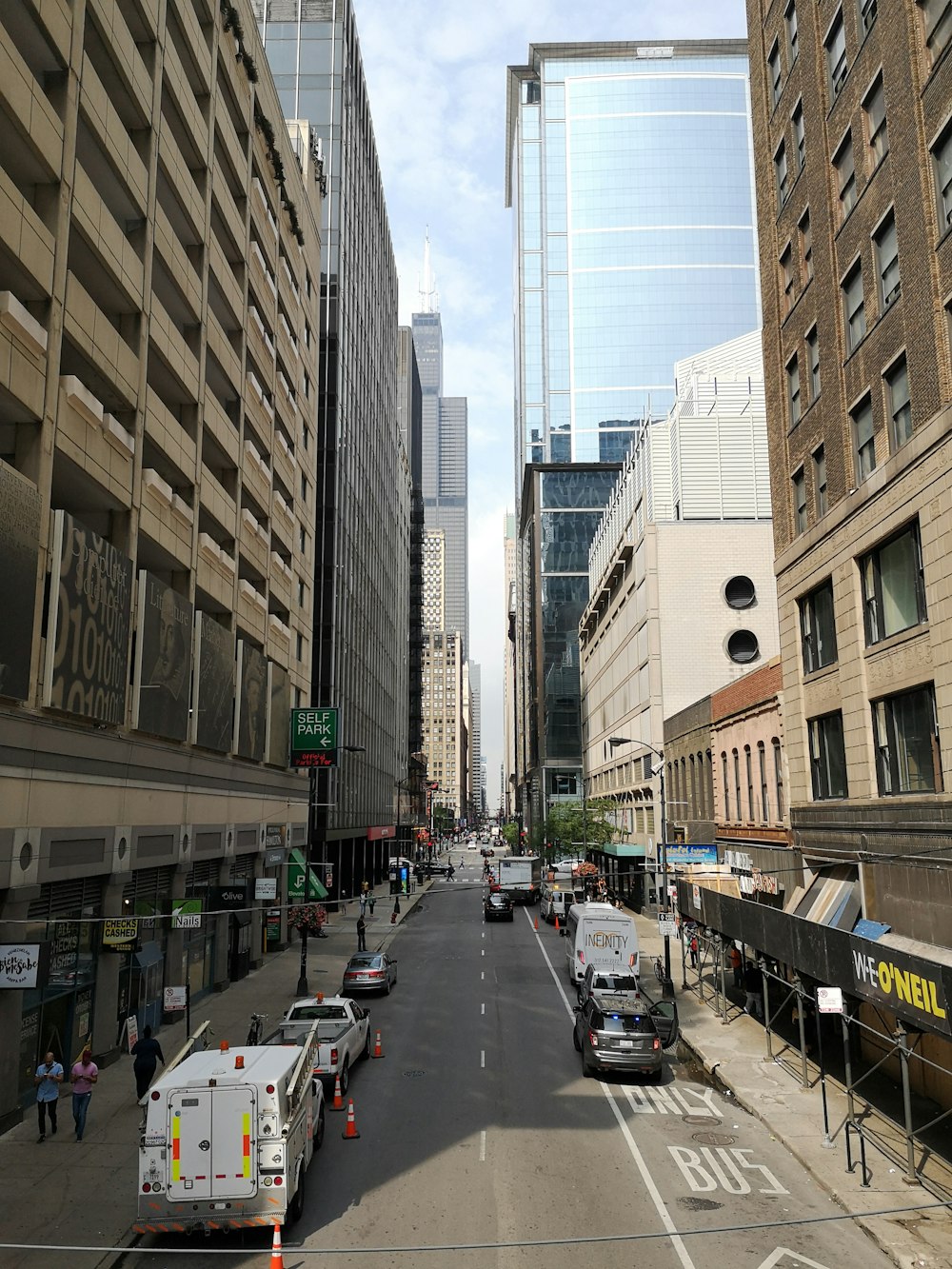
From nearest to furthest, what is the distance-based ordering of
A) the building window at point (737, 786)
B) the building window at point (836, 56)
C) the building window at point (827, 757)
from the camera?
1. the building window at point (836, 56)
2. the building window at point (827, 757)
3. the building window at point (737, 786)

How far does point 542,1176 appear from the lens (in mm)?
15633

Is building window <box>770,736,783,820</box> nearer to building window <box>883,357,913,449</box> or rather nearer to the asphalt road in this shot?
the asphalt road

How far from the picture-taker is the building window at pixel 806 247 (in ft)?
90.7

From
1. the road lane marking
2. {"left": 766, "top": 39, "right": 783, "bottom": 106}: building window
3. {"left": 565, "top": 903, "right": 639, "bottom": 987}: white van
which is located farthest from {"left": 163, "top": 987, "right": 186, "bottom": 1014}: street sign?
{"left": 766, "top": 39, "right": 783, "bottom": 106}: building window

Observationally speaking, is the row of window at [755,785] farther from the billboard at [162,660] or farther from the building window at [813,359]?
the billboard at [162,660]

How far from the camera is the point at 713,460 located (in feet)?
200

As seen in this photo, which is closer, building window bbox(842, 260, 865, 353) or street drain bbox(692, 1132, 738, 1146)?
street drain bbox(692, 1132, 738, 1146)

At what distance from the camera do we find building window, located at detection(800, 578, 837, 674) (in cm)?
2666

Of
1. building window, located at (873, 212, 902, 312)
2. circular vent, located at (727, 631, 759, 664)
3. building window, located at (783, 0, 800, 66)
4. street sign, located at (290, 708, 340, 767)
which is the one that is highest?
building window, located at (783, 0, 800, 66)

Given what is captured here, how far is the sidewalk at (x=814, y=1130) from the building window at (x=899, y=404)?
46.6 feet

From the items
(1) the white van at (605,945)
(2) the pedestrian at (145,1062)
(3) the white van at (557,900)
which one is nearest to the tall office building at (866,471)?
(1) the white van at (605,945)

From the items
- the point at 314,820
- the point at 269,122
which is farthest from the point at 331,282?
the point at 314,820

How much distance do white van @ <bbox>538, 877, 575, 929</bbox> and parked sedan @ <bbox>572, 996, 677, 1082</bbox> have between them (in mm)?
28652

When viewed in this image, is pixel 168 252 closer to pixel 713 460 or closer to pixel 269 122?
pixel 269 122
